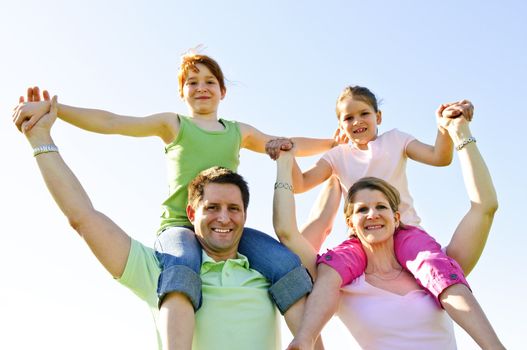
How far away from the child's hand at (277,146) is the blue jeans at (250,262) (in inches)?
34.9

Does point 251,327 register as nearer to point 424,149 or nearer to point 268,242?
point 268,242

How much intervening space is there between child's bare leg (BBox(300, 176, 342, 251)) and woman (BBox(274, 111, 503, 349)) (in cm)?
89

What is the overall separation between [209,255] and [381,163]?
7.02ft

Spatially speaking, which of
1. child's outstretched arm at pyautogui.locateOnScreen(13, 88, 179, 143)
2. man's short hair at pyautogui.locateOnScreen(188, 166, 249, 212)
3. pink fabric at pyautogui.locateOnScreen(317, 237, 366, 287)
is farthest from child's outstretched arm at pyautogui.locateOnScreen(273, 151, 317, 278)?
child's outstretched arm at pyautogui.locateOnScreen(13, 88, 179, 143)

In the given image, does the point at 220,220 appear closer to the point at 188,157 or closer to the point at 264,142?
the point at 188,157

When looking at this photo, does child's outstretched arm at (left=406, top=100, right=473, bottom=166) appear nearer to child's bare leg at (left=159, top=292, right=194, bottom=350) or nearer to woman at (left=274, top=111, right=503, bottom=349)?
woman at (left=274, top=111, right=503, bottom=349)

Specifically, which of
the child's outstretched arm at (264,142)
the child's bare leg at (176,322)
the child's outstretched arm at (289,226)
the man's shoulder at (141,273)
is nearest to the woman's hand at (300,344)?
the child's bare leg at (176,322)

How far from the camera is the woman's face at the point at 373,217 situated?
17.7 feet

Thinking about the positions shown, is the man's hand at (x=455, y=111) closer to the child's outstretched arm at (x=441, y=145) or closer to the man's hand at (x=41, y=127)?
the child's outstretched arm at (x=441, y=145)

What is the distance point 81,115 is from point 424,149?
3.25 m

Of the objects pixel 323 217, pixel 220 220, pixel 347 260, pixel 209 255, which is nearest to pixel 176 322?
pixel 209 255

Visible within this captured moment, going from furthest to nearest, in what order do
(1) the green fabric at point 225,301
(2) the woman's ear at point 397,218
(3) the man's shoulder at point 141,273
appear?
(2) the woman's ear at point 397,218, (3) the man's shoulder at point 141,273, (1) the green fabric at point 225,301

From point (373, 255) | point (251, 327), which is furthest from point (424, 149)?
point (251, 327)

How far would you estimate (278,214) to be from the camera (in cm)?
553
